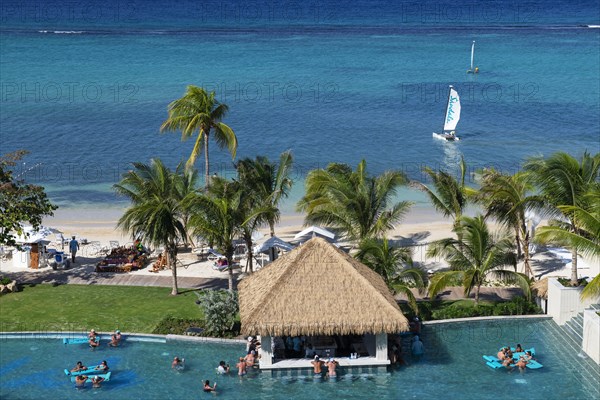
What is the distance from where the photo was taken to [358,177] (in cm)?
3312

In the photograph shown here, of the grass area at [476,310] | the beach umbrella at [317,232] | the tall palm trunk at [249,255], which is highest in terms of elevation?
the beach umbrella at [317,232]

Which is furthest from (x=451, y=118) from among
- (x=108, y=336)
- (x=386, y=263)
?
(x=108, y=336)

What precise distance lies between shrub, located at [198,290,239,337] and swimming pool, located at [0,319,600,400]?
65 centimetres

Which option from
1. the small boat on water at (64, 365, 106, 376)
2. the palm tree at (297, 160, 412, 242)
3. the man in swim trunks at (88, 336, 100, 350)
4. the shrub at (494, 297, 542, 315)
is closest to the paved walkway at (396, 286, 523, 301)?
the shrub at (494, 297, 542, 315)

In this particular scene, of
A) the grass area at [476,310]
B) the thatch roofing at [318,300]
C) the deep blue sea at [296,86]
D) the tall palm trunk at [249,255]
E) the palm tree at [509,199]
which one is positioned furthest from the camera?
the deep blue sea at [296,86]

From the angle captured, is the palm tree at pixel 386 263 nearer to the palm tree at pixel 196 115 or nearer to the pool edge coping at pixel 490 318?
the pool edge coping at pixel 490 318

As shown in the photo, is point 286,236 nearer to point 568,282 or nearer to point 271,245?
point 271,245

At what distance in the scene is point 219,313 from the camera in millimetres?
28578

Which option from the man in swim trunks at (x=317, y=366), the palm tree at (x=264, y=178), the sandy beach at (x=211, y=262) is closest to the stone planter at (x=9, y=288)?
the sandy beach at (x=211, y=262)

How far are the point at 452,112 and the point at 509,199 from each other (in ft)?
99.4

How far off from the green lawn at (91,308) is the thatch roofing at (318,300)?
14.9 ft

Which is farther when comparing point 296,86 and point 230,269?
point 296,86

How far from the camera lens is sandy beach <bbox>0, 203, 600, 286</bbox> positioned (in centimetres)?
3506

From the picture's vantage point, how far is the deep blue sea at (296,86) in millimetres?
59125
